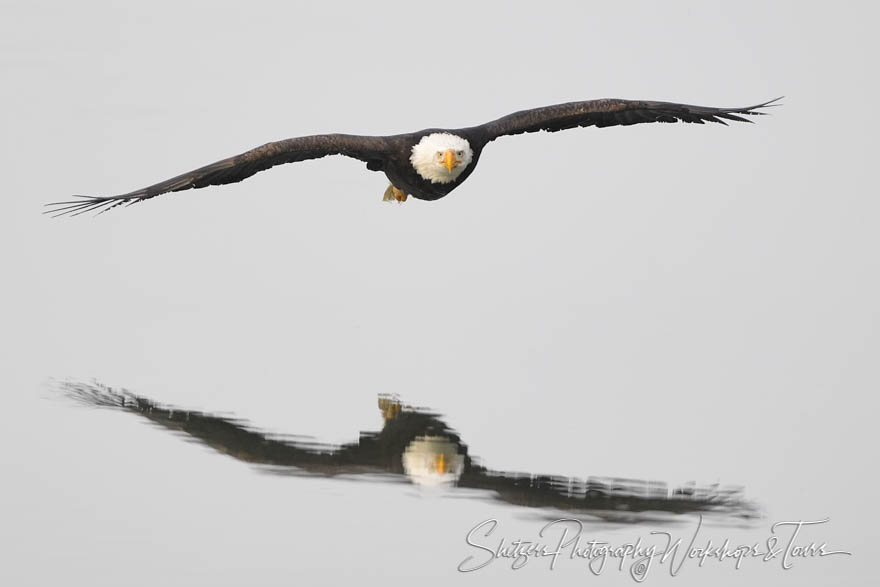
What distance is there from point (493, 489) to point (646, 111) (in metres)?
5.78

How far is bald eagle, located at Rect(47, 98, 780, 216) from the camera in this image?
16.0 m

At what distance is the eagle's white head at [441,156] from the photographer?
16422mm

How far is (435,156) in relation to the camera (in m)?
16.5

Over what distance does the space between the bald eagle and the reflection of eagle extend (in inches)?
106

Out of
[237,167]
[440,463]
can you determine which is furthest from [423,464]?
[237,167]

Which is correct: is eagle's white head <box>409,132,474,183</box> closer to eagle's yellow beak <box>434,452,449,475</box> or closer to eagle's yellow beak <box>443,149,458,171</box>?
eagle's yellow beak <box>443,149,458,171</box>

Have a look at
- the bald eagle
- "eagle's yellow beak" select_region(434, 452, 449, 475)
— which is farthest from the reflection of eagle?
the bald eagle

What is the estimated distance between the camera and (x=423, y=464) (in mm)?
13539

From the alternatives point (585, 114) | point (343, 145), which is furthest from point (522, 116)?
point (343, 145)

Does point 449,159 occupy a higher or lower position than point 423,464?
higher

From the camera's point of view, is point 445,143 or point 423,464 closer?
point 423,464

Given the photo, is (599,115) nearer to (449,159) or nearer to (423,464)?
(449,159)

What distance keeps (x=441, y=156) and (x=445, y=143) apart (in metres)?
0.16

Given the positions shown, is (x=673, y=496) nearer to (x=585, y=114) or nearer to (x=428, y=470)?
(x=428, y=470)
